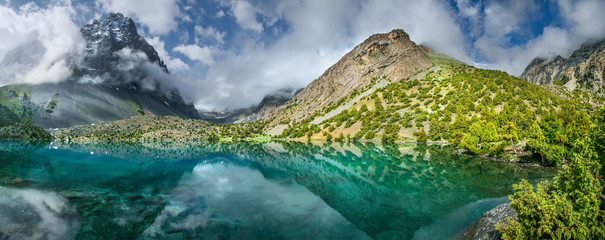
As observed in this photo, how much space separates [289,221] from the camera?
565 inches

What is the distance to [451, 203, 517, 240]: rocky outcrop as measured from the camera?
10.3 meters

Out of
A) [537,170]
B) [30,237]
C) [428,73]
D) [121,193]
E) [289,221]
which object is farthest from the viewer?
[428,73]

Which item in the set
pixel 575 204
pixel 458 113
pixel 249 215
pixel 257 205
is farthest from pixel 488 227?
pixel 458 113

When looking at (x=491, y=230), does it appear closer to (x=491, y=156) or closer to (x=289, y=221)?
(x=289, y=221)

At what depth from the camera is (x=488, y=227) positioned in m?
10.8

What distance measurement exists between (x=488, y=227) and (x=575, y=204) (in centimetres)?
490

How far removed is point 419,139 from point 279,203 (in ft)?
237

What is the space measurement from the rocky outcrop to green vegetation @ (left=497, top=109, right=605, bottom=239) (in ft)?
11.3

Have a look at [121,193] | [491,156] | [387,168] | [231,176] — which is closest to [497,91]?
[491,156]

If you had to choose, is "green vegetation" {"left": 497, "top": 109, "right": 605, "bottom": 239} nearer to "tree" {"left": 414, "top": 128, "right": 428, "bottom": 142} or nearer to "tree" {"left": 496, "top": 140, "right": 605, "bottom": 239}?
"tree" {"left": 496, "top": 140, "right": 605, "bottom": 239}

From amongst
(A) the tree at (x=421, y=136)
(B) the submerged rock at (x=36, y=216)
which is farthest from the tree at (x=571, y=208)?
(A) the tree at (x=421, y=136)

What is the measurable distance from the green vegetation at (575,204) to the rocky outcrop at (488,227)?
344 centimetres

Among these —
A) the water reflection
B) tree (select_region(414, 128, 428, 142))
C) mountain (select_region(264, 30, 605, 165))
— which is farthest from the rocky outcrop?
tree (select_region(414, 128, 428, 142))

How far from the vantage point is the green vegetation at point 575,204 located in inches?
243
